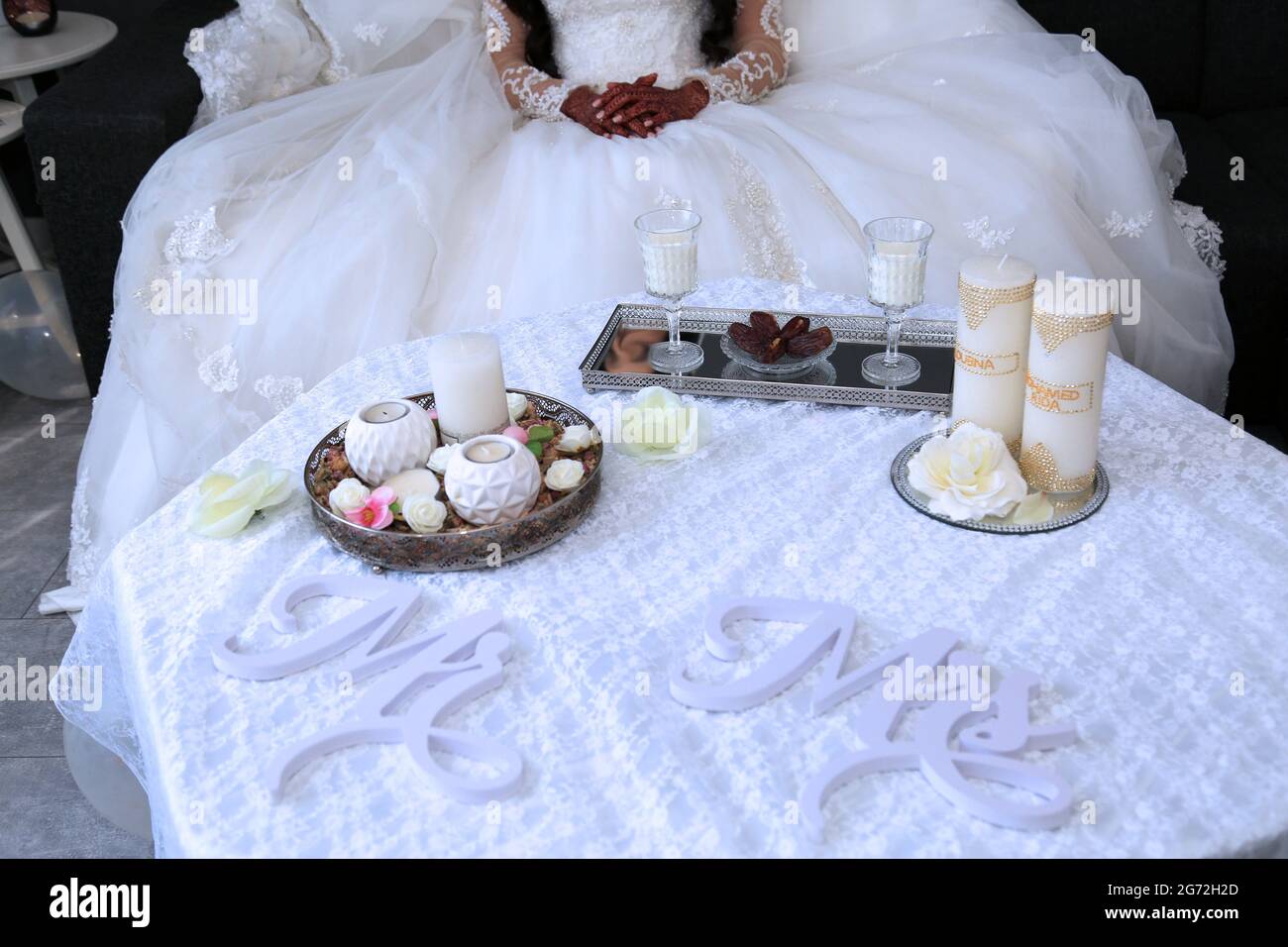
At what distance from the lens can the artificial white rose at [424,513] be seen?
1.07m

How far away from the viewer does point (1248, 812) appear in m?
0.81

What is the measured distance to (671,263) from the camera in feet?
4.44

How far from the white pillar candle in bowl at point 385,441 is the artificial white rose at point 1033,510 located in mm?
563

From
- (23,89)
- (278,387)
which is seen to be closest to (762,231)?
(278,387)

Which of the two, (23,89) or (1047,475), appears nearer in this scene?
(1047,475)

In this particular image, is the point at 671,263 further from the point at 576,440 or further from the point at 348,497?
the point at 348,497

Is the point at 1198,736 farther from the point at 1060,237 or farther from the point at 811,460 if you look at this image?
the point at 1060,237

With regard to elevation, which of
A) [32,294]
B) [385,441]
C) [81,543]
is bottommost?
[81,543]

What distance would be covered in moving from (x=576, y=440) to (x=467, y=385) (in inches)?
4.7

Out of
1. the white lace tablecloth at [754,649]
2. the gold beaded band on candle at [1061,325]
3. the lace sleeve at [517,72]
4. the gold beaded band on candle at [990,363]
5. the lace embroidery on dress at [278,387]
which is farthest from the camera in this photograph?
the lace sleeve at [517,72]

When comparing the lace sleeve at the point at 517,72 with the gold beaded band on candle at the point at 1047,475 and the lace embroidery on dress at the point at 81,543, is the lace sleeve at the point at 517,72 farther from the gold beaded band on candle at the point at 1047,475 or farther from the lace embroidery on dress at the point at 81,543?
the gold beaded band on candle at the point at 1047,475

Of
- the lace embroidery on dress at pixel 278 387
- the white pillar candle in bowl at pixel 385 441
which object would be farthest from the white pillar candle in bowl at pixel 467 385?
the lace embroidery on dress at pixel 278 387

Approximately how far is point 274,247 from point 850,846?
1465mm
